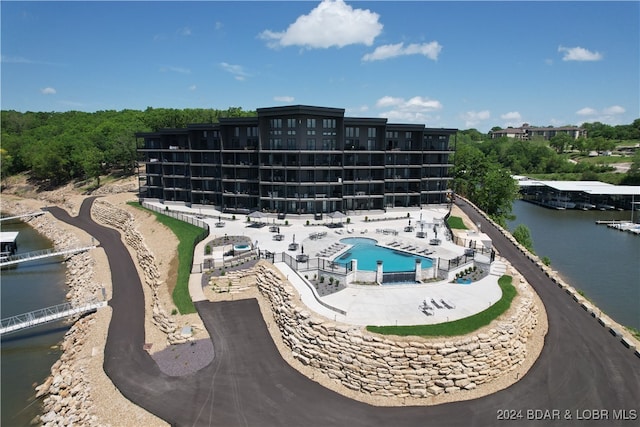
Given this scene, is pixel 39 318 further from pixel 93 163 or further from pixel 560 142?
pixel 560 142

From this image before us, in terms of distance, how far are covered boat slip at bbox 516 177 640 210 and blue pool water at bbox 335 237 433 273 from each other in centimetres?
8710

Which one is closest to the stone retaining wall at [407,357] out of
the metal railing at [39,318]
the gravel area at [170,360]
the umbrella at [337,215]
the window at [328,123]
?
the gravel area at [170,360]

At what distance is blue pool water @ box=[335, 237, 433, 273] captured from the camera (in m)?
39.8

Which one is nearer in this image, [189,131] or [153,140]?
[189,131]

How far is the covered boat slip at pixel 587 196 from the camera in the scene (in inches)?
4025

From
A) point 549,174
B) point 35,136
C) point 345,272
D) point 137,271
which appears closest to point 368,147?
point 345,272

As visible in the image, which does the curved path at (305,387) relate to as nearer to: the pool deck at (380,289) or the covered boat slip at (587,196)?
the pool deck at (380,289)

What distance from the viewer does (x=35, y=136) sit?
141375 millimetres

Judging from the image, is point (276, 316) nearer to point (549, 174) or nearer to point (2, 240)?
point (2, 240)

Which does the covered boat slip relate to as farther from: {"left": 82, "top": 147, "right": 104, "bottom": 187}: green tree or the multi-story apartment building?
{"left": 82, "top": 147, "right": 104, "bottom": 187}: green tree

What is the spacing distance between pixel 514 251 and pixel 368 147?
31.9 m

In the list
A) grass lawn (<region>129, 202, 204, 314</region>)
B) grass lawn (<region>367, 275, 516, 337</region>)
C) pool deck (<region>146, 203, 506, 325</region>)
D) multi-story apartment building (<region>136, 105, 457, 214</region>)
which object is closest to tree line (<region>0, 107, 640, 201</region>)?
multi-story apartment building (<region>136, 105, 457, 214</region>)

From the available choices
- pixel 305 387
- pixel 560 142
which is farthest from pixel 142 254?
pixel 560 142

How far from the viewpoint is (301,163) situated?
64.0 metres
